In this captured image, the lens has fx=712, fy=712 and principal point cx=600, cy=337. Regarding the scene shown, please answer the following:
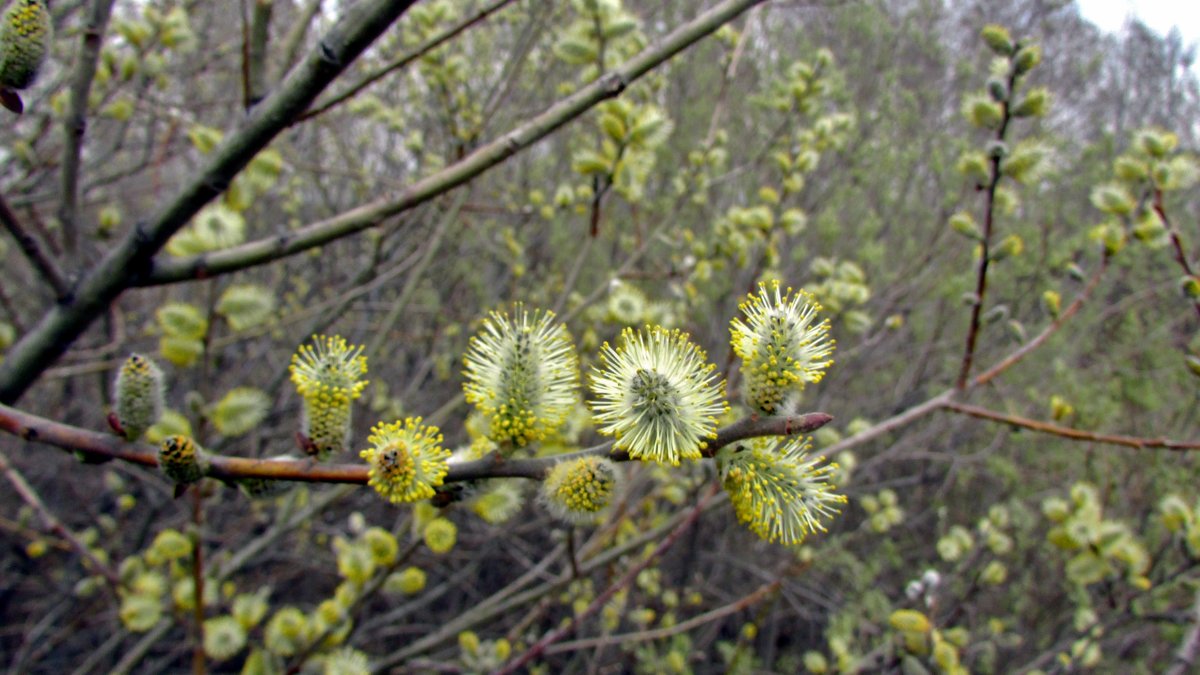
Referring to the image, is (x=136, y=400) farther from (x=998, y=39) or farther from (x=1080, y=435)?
(x=998, y=39)

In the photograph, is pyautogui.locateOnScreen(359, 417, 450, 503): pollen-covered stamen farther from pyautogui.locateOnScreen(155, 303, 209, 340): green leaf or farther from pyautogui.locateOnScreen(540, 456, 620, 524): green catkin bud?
pyautogui.locateOnScreen(155, 303, 209, 340): green leaf

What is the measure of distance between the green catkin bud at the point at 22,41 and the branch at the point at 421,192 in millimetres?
490

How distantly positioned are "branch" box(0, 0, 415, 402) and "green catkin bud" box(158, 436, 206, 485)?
0.61 m

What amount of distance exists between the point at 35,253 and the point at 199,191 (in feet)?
0.97

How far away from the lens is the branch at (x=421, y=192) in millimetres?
1341

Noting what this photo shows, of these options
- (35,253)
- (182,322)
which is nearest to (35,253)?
(35,253)

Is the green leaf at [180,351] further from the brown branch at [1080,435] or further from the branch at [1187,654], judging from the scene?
the branch at [1187,654]

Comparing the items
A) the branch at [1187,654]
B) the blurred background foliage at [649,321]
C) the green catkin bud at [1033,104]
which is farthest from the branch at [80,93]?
the branch at [1187,654]

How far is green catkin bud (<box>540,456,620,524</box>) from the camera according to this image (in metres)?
0.87

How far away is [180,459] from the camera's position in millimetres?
868

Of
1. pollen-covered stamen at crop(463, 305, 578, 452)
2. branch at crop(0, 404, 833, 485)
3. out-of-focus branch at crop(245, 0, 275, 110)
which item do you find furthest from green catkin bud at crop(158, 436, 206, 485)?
out-of-focus branch at crop(245, 0, 275, 110)

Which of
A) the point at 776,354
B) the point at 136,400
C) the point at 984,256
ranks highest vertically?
the point at 984,256

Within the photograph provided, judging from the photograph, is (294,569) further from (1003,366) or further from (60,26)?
(1003,366)

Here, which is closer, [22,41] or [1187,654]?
[22,41]
